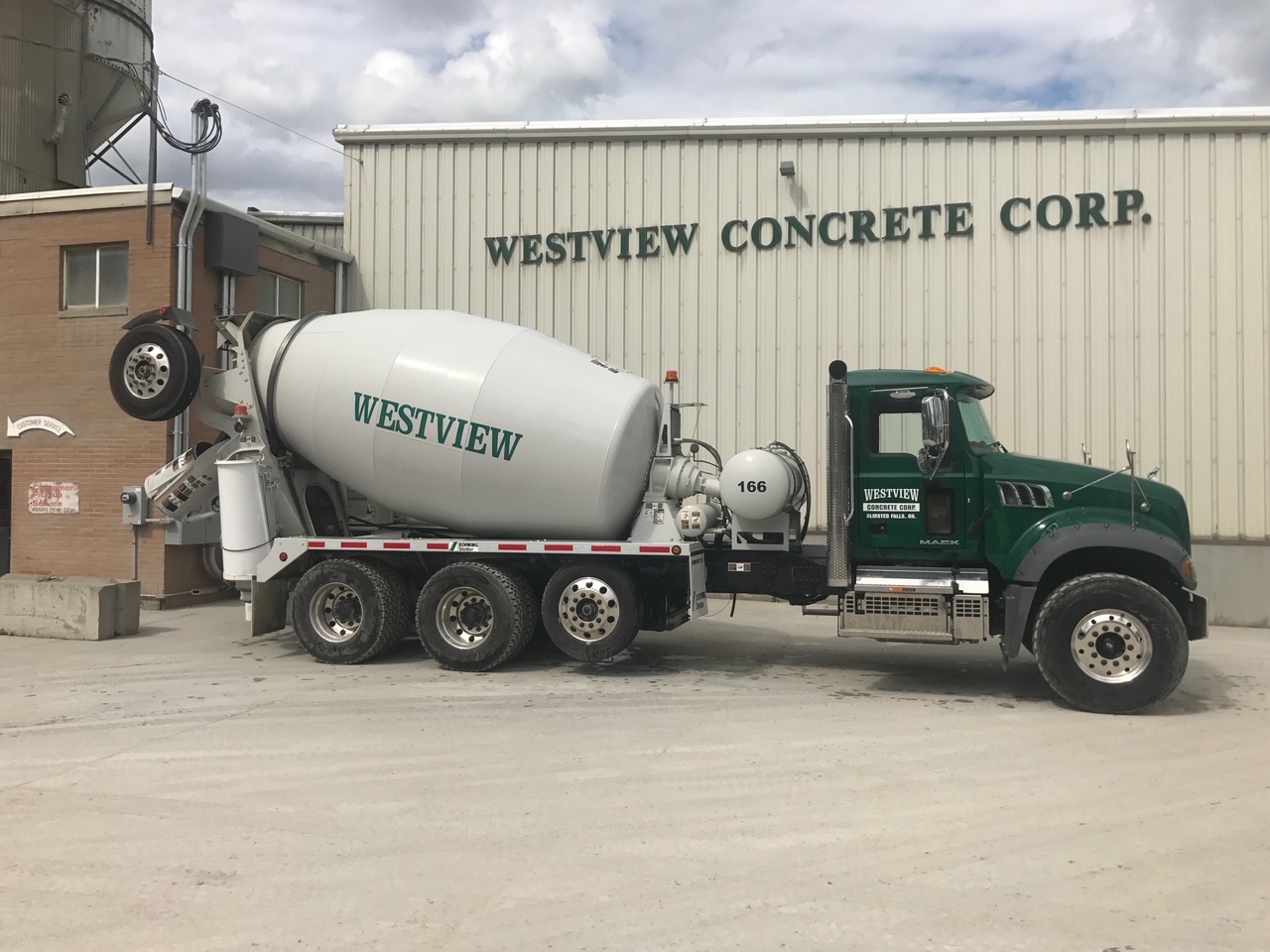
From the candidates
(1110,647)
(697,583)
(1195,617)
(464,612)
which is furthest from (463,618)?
(1195,617)

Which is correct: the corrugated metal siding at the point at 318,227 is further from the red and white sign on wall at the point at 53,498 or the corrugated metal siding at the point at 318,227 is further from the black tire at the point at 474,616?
the black tire at the point at 474,616

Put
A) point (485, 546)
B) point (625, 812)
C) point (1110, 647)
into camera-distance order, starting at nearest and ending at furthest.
Result: point (625, 812)
point (1110, 647)
point (485, 546)

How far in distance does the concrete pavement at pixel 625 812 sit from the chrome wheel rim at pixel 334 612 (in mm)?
679

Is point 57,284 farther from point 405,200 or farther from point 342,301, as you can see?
point 405,200

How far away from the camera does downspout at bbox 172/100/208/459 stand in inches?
531

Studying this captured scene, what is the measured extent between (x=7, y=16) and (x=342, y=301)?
28.9ft

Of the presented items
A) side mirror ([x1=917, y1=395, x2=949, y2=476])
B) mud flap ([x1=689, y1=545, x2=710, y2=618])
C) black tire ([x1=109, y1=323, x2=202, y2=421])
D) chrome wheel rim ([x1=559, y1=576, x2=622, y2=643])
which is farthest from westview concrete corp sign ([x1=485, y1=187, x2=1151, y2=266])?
chrome wheel rim ([x1=559, y1=576, x2=622, y2=643])

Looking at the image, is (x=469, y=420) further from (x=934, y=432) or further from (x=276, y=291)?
(x=276, y=291)

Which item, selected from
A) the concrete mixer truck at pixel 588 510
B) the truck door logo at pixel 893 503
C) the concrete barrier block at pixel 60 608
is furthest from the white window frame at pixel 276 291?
the truck door logo at pixel 893 503

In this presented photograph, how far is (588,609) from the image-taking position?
9102mm

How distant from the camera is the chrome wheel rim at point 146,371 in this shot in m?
9.95

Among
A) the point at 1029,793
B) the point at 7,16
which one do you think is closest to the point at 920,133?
the point at 1029,793

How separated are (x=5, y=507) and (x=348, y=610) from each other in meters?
9.19

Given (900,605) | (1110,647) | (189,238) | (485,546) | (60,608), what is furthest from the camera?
(189,238)
